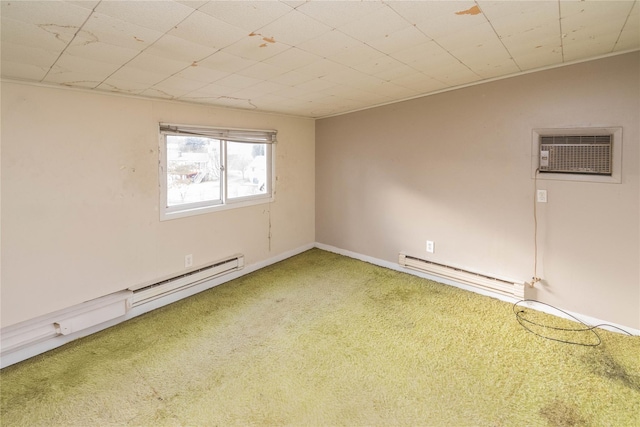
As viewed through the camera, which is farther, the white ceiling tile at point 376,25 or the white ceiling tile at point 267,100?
the white ceiling tile at point 267,100

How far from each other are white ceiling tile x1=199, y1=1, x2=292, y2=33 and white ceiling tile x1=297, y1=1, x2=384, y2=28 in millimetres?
104

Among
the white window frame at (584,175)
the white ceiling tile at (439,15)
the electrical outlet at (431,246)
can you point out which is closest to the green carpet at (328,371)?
the electrical outlet at (431,246)

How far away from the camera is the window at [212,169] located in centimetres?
310

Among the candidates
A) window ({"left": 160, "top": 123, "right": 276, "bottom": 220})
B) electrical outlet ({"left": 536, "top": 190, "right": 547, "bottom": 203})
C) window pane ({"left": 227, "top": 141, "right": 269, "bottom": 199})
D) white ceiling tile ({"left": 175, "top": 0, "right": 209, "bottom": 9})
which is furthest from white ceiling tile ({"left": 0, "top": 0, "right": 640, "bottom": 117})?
electrical outlet ({"left": 536, "top": 190, "right": 547, "bottom": 203})

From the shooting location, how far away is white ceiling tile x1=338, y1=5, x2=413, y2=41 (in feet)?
5.24

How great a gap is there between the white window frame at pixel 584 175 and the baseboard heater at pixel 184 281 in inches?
121

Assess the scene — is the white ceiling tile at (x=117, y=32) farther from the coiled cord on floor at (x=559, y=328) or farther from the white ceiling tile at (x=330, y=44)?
the coiled cord on floor at (x=559, y=328)

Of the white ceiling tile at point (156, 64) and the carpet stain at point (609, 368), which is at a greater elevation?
the white ceiling tile at point (156, 64)

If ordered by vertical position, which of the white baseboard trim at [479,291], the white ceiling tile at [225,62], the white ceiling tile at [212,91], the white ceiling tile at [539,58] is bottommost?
the white baseboard trim at [479,291]

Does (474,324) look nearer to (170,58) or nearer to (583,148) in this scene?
(583,148)

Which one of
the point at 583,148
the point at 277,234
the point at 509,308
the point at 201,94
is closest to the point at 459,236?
the point at 509,308

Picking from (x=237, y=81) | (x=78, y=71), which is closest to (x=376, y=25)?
(x=237, y=81)

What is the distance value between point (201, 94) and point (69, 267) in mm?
1705

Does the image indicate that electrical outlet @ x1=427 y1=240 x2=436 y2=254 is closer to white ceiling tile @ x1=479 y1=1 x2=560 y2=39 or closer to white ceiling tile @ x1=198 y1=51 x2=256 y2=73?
white ceiling tile @ x1=479 y1=1 x2=560 y2=39
